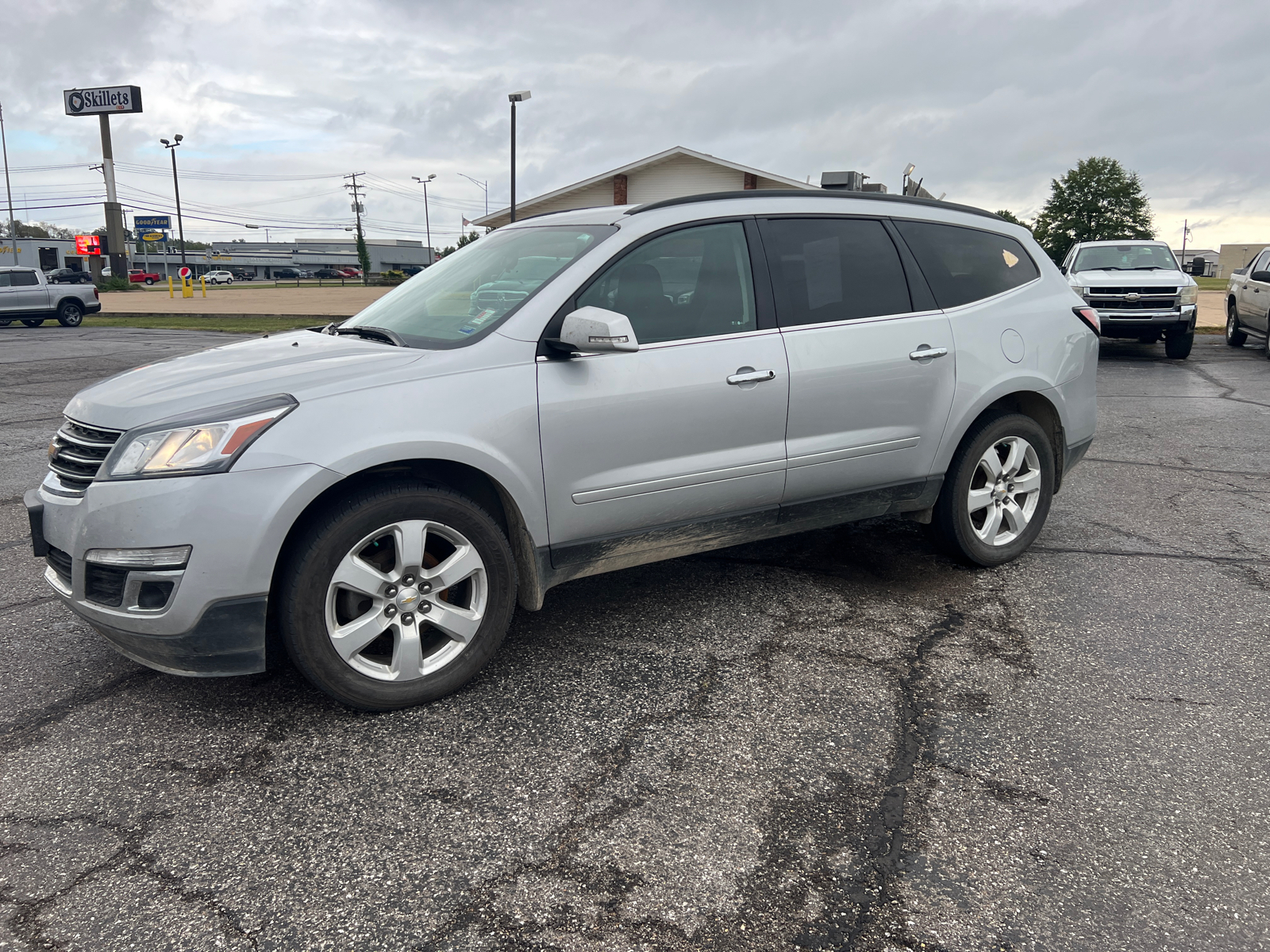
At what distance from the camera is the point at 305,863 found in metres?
2.45

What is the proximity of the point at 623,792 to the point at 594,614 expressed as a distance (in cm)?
143

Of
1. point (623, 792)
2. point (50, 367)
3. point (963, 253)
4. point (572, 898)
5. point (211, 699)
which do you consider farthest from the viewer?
point (50, 367)

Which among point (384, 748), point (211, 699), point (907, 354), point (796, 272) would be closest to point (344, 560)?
point (384, 748)

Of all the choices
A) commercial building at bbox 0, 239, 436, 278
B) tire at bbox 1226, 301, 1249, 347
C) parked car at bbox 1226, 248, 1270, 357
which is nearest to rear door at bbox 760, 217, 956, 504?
parked car at bbox 1226, 248, 1270, 357

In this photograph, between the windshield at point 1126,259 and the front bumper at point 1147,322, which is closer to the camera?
the front bumper at point 1147,322

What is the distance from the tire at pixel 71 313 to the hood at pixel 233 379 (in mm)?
27890

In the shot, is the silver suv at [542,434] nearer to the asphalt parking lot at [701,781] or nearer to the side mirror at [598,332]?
the side mirror at [598,332]

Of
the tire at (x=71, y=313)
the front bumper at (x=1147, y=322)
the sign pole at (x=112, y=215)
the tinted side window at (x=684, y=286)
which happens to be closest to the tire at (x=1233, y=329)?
the front bumper at (x=1147, y=322)

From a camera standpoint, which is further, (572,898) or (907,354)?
(907,354)

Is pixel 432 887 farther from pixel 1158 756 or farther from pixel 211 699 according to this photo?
pixel 1158 756

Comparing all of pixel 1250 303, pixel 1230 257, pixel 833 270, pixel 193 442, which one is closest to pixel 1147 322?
pixel 1250 303

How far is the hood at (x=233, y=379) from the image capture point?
9.89 feet

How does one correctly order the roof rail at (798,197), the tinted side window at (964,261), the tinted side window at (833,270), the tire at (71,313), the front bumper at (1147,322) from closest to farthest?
the roof rail at (798,197), the tinted side window at (833,270), the tinted side window at (964,261), the front bumper at (1147,322), the tire at (71,313)

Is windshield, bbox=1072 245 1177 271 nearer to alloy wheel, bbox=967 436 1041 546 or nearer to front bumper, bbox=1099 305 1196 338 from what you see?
front bumper, bbox=1099 305 1196 338
